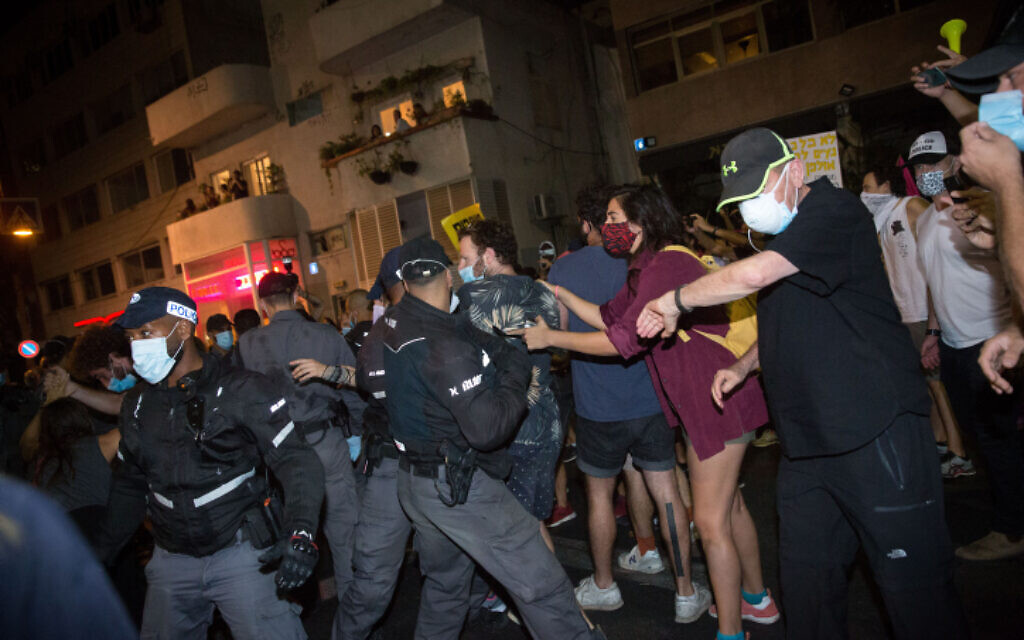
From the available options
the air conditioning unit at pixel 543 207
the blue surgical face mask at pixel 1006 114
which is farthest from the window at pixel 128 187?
the blue surgical face mask at pixel 1006 114

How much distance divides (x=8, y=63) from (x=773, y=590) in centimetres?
3935

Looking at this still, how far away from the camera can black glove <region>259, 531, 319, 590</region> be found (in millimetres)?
2549

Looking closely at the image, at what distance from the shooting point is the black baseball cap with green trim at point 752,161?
2373 mm

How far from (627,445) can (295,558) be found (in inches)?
76.8

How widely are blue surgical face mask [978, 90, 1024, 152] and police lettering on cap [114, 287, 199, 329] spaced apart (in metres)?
3.11

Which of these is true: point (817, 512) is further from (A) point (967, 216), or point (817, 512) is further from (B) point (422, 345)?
(B) point (422, 345)

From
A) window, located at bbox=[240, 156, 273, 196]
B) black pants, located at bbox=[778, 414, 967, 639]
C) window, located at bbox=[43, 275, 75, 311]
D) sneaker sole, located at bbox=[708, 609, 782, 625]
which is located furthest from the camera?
window, located at bbox=[43, 275, 75, 311]

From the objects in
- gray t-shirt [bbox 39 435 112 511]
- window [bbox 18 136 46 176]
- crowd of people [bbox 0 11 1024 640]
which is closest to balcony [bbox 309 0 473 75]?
crowd of people [bbox 0 11 1024 640]

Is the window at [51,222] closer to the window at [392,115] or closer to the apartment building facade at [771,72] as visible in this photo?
the window at [392,115]

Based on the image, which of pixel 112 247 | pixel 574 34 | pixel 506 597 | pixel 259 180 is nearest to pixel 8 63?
pixel 112 247

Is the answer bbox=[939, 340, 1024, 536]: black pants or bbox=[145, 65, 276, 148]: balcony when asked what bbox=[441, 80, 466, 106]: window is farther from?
bbox=[939, 340, 1024, 536]: black pants

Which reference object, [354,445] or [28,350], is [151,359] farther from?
[28,350]

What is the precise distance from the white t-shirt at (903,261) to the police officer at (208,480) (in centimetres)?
478

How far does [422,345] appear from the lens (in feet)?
9.37
